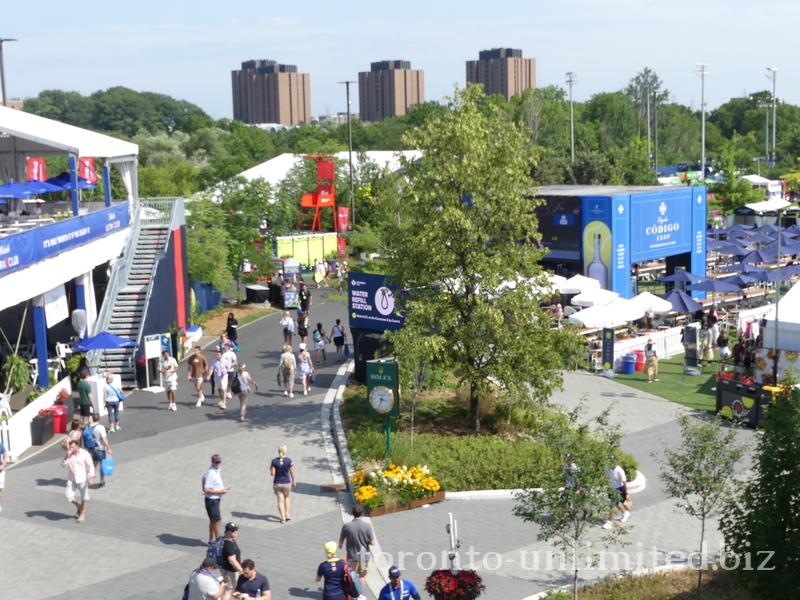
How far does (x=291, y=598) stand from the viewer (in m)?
11.8

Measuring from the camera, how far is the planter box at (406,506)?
15.0 m

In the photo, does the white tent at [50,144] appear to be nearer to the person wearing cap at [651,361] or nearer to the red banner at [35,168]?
the red banner at [35,168]

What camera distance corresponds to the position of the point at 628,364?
2606 cm

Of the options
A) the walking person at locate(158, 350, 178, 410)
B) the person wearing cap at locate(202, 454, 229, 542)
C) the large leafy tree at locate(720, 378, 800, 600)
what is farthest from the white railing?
the large leafy tree at locate(720, 378, 800, 600)

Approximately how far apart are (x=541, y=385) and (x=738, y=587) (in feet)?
23.6

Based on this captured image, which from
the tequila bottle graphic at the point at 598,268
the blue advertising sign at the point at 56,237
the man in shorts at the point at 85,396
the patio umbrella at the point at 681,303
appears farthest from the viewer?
the tequila bottle graphic at the point at 598,268

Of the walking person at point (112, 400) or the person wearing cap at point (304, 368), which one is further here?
the person wearing cap at point (304, 368)

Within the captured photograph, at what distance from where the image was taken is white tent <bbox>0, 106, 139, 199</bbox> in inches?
972

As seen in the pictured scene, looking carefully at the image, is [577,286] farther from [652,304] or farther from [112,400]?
[112,400]

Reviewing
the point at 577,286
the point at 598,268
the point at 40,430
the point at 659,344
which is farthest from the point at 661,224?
the point at 40,430

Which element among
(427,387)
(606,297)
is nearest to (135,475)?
(427,387)

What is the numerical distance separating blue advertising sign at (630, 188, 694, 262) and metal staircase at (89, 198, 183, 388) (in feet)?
59.2


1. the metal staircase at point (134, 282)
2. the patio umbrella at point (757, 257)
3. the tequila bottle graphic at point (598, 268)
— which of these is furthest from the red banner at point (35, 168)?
the patio umbrella at point (757, 257)

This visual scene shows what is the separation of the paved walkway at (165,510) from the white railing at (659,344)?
377 inches
